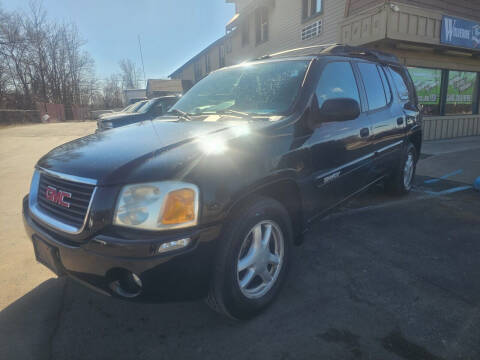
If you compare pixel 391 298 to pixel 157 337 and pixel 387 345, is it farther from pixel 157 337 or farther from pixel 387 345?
pixel 157 337

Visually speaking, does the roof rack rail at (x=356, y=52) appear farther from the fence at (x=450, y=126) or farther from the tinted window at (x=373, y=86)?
the fence at (x=450, y=126)

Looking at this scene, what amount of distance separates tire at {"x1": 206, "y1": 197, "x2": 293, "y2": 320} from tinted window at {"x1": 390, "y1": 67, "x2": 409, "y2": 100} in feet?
9.89

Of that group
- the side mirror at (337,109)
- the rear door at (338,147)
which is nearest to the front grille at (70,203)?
the rear door at (338,147)

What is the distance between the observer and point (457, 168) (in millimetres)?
6629

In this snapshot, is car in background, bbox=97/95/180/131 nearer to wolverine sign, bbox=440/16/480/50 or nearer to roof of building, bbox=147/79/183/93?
wolverine sign, bbox=440/16/480/50

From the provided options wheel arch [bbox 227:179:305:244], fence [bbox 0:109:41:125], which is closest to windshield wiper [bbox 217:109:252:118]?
wheel arch [bbox 227:179:305:244]

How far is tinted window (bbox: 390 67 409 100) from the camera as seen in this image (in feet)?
13.5

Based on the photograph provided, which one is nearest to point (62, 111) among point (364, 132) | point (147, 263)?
point (364, 132)

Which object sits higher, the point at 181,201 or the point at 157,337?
the point at 181,201

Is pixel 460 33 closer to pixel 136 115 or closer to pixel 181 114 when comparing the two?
pixel 136 115

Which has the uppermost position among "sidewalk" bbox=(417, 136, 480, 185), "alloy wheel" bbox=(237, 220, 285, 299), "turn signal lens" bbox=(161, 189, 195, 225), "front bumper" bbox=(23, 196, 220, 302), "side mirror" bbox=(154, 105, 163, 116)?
"side mirror" bbox=(154, 105, 163, 116)

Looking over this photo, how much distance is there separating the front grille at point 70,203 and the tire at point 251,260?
0.80 metres

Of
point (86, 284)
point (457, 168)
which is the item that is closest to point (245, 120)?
point (86, 284)

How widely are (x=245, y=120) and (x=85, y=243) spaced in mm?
1383
